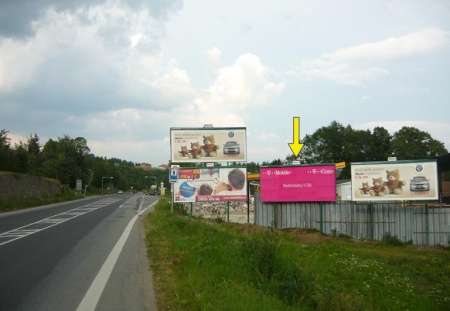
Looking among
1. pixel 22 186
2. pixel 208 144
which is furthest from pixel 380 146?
pixel 22 186

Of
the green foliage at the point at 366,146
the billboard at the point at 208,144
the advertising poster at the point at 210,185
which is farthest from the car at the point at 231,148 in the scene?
the green foliage at the point at 366,146

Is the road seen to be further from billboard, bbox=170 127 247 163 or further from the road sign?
billboard, bbox=170 127 247 163

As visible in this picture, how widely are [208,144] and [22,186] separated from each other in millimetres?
25385

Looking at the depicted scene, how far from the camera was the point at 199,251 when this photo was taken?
1165cm

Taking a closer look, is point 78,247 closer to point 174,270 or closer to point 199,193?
point 174,270

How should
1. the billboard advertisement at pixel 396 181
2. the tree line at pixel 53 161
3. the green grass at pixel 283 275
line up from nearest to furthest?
the green grass at pixel 283 275 < the billboard advertisement at pixel 396 181 < the tree line at pixel 53 161

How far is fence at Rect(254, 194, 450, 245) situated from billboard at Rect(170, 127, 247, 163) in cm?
497

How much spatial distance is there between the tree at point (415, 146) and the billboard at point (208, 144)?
5963 centimetres

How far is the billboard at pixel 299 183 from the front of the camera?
25.0 meters

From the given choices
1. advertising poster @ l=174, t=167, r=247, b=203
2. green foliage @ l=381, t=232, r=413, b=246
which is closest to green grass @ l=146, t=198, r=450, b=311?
green foliage @ l=381, t=232, r=413, b=246

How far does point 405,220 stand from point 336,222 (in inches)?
140

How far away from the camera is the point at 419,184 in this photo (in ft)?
81.6

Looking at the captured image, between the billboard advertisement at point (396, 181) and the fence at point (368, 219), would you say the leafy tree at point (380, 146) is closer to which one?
the billboard advertisement at point (396, 181)

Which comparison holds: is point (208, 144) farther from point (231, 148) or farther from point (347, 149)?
point (347, 149)
